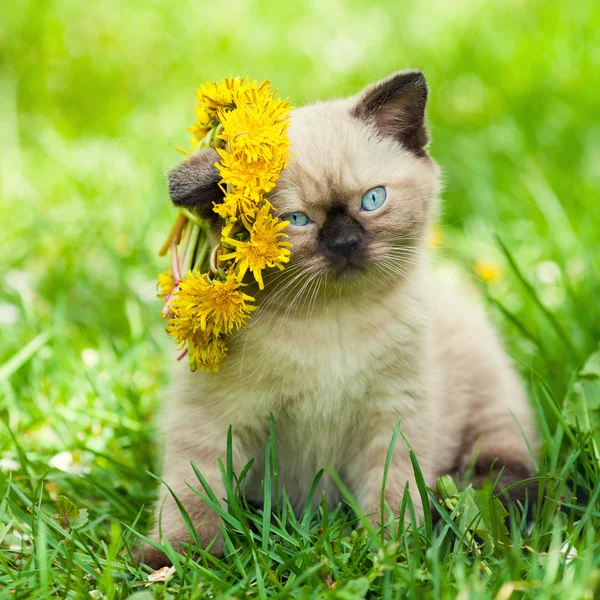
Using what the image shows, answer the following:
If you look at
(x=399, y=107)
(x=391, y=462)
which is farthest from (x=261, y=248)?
(x=391, y=462)

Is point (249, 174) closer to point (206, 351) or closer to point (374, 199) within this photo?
point (374, 199)

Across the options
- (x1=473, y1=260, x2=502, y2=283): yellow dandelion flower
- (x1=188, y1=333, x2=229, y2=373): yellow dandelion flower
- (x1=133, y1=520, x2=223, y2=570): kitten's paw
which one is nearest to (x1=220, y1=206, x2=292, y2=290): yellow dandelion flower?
(x1=188, y1=333, x2=229, y2=373): yellow dandelion flower

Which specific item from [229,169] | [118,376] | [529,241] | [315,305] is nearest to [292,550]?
[315,305]

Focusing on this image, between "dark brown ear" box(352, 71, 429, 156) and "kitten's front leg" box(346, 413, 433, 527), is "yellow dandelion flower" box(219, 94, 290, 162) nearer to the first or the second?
"dark brown ear" box(352, 71, 429, 156)

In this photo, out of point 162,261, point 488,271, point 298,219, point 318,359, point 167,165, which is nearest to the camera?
point 298,219

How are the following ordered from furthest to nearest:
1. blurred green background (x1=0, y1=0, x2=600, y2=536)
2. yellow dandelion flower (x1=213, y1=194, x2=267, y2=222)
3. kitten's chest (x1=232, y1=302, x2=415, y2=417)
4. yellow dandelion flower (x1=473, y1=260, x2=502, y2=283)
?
yellow dandelion flower (x1=473, y1=260, x2=502, y2=283), blurred green background (x1=0, y1=0, x2=600, y2=536), kitten's chest (x1=232, y1=302, x2=415, y2=417), yellow dandelion flower (x1=213, y1=194, x2=267, y2=222)

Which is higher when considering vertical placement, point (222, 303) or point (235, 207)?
point (235, 207)
